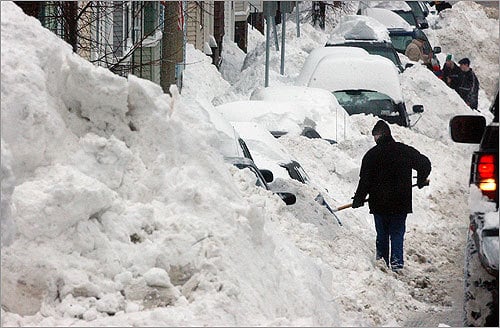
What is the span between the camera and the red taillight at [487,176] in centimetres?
716

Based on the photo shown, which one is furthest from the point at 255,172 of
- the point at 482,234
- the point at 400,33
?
the point at 400,33

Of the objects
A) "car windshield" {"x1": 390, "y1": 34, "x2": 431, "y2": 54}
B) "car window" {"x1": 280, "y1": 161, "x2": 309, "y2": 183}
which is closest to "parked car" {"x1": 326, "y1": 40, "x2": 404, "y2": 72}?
"car windshield" {"x1": 390, "y1": 34, "x2": 431, "y2": 54}

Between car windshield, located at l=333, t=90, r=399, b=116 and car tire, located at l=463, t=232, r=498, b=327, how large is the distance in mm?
12574

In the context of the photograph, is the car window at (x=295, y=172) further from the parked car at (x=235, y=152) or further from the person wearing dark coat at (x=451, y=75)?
the person wearing dark coat at (x=451, y=75)

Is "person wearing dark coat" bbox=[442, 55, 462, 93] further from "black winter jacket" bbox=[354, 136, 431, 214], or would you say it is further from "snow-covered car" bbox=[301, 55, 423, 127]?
"black winter jacket" bbox=[354, 136, 431, 214]

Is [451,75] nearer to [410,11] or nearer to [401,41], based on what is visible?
[401,41]

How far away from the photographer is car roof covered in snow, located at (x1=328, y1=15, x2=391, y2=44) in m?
29.6

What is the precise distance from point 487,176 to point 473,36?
3500 centimetres

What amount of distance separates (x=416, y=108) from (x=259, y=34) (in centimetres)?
2377

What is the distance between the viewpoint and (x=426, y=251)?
11914mm

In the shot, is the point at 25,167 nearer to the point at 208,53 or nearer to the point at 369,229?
the point at 369,229

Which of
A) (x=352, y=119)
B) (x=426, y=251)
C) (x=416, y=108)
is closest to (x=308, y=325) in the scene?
(x=426, y=251)

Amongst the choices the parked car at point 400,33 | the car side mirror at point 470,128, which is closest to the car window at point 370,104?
the parked car at point 400,33

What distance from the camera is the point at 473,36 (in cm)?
4138
